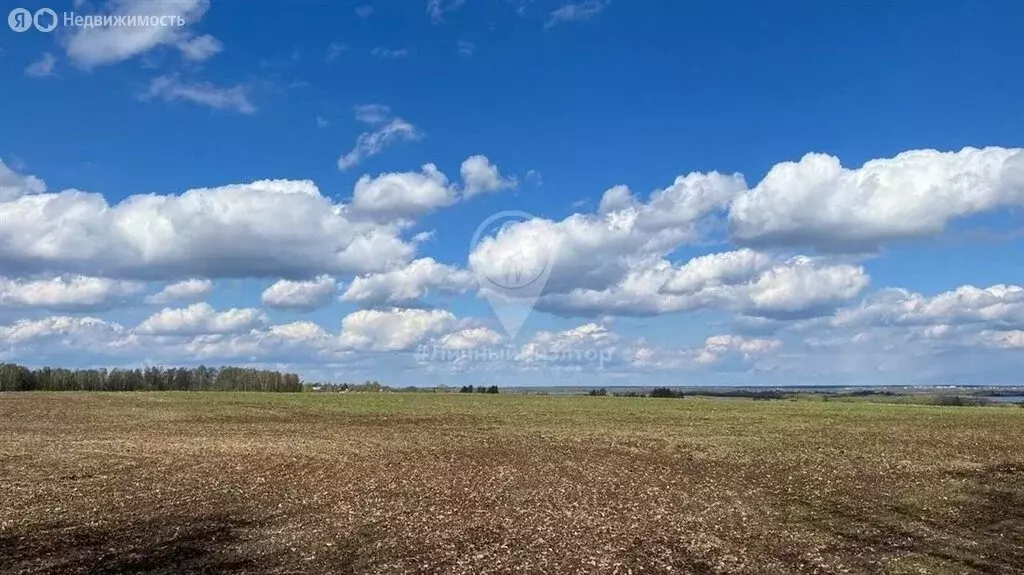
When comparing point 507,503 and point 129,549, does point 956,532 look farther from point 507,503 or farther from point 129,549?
point 129,549

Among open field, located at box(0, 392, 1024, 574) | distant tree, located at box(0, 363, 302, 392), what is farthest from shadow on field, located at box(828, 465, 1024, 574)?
distant tree, located at box(0, 363, 302, 392)

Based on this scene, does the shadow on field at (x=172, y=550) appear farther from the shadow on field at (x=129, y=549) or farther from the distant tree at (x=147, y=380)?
the distant tree at (x=147, y=380)

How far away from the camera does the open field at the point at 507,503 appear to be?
14773 mm

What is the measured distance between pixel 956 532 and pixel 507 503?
10946mm

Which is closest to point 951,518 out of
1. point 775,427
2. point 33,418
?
point 775,427

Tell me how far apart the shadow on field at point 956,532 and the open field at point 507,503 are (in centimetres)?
7

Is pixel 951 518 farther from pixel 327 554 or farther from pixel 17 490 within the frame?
pixel 17 490

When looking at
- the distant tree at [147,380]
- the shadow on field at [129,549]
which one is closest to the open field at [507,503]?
the shadow on field at [129,549]

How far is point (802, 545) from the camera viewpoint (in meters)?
16.2

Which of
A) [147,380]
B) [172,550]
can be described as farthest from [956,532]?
[147,380]

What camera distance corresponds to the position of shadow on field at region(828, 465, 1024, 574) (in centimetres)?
1484

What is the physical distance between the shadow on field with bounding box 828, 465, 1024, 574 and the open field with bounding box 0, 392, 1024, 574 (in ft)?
0.24

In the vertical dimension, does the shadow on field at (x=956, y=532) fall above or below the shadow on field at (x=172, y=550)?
below

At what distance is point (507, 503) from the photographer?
21156 mm
